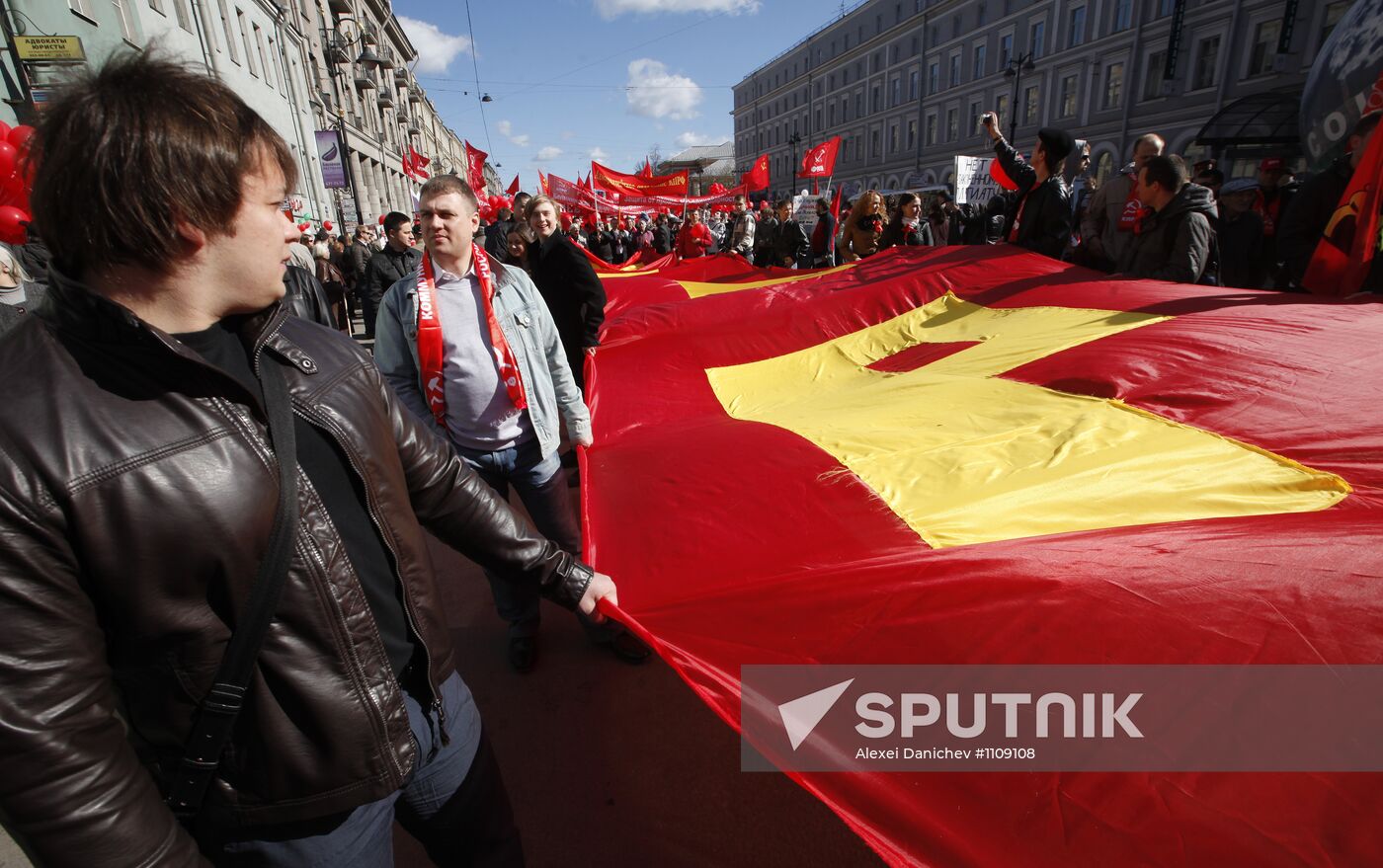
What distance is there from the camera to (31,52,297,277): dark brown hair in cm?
85

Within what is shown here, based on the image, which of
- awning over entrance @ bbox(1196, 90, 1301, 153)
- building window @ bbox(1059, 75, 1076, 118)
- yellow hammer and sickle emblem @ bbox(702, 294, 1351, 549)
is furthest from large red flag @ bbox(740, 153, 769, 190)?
building window @ bbox(1059, 75, 1076, 118)

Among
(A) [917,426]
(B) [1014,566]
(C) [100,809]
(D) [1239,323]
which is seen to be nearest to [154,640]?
(C) [100,809]

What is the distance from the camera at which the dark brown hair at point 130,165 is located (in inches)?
33.4

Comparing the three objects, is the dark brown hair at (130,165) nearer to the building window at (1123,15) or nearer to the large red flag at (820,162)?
the large red flag at (820,162)

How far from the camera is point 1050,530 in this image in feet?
5.62

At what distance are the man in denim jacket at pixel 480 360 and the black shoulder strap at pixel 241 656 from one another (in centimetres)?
134

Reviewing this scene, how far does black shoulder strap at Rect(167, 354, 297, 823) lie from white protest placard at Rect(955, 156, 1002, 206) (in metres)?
13.0

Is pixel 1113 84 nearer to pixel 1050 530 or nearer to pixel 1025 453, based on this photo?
pixel 1025 453

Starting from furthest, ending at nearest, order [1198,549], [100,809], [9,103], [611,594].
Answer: [9,103], [611,594], [1198,549], [100,809]

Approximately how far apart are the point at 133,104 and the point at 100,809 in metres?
0.93

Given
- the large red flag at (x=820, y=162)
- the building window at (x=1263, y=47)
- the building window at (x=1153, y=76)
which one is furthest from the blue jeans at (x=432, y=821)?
the building window at (x=1153, y=76)

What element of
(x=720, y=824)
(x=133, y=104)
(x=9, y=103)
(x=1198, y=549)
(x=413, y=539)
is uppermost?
(x=9, y=103)

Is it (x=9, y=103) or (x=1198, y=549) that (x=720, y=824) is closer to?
(x=1198, y=549)

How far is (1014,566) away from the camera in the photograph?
147 centimetres
